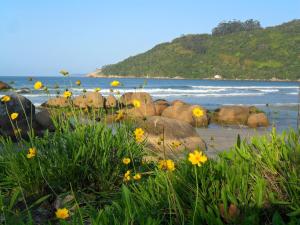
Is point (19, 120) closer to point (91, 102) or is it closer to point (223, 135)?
point (223, 135)

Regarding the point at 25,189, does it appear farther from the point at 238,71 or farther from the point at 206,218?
the point at 238,71

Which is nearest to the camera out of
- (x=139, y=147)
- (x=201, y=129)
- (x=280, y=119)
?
(x=139, y=147)

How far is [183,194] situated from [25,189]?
1.57 metres

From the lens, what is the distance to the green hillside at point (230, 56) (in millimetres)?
92750

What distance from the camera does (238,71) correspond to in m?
97.2

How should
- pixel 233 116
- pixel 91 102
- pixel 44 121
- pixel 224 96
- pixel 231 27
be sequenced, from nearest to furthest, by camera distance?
pixel 91 102 < pixel 44 121 < pixel 233 116 < pixel 224 96 < pixel 231 27

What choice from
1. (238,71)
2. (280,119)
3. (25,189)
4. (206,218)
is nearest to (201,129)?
(280,119)

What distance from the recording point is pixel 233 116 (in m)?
15.9

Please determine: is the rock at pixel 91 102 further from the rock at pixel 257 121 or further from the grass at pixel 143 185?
the rock at pixel 257 121

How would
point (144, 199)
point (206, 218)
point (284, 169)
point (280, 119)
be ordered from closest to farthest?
point (206, 218) → point (144, 199) → point (284, 169) → point (280, 119)

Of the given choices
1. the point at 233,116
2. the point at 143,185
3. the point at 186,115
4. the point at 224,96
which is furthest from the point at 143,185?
the point at 224,96

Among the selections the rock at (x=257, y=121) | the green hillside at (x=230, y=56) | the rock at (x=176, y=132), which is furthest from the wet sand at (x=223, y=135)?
the green hillside at (x=230, y=56)

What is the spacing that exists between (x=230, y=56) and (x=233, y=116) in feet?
282

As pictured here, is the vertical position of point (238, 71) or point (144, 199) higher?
point (144, 199)
